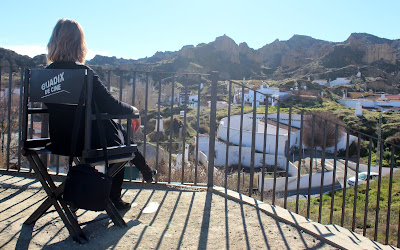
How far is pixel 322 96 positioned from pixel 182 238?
5862 cm

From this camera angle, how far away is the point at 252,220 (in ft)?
9.21

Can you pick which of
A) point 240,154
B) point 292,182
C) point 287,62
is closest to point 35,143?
point 240,154

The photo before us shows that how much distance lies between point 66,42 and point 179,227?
1.47 m

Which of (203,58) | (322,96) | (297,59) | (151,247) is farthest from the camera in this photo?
(297,59)

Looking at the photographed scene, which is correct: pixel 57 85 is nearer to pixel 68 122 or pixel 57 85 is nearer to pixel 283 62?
pixel 68 122

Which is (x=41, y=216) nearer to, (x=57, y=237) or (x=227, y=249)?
(x=57, y=237)

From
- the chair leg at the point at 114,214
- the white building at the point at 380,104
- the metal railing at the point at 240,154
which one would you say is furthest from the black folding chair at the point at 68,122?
the white building at the point at 380,104

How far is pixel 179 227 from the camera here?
103 inches

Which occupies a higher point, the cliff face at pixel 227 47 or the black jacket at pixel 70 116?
the cliff face at pixel 227 47

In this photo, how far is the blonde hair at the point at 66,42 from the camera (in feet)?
7.43

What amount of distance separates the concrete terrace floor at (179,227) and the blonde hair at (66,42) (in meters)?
1.10

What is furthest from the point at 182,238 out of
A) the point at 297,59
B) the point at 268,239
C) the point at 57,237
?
the point at 297,59

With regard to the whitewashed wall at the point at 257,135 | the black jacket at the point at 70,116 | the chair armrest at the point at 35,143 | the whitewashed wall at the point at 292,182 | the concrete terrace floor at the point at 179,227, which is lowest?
the whitewashed wall at the point at 292,182

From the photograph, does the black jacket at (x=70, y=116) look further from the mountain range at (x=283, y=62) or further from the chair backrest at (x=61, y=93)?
the mountain range at (x=283, y=62)
